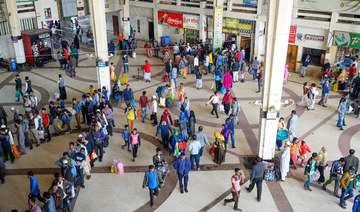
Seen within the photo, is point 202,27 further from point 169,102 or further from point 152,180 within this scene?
point 152,180

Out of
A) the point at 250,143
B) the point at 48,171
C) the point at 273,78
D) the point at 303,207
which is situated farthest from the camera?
the point at 250,143

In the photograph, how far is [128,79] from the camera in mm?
21578

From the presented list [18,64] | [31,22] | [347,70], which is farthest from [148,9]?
[347,70]

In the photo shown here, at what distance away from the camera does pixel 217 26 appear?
24.2 m

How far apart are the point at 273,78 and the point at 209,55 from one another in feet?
36.5

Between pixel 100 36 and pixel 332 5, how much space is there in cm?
1299

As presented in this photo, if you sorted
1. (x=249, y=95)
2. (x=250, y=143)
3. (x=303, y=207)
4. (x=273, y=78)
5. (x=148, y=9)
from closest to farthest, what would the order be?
(x=303, y=207) < (x=273, y=78) < (x=250, y=143) < (x=249, y=95) < (x=148, y=9)

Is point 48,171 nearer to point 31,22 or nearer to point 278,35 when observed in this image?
point 278,35

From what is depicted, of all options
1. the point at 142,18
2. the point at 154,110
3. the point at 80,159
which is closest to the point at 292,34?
the point at 154,110

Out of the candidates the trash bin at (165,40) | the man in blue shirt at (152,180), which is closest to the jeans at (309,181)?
the man in blue shirt at (152,180)

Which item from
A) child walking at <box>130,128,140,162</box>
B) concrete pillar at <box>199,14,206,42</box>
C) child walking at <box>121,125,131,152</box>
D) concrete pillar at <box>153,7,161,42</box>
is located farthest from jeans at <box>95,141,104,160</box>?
concrete pillar at <box>153,7,161,42</box>

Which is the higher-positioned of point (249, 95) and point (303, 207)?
point (249, 95)

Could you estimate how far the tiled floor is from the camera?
1051 centimetres

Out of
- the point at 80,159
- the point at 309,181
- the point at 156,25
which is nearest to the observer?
the point at 80,159
